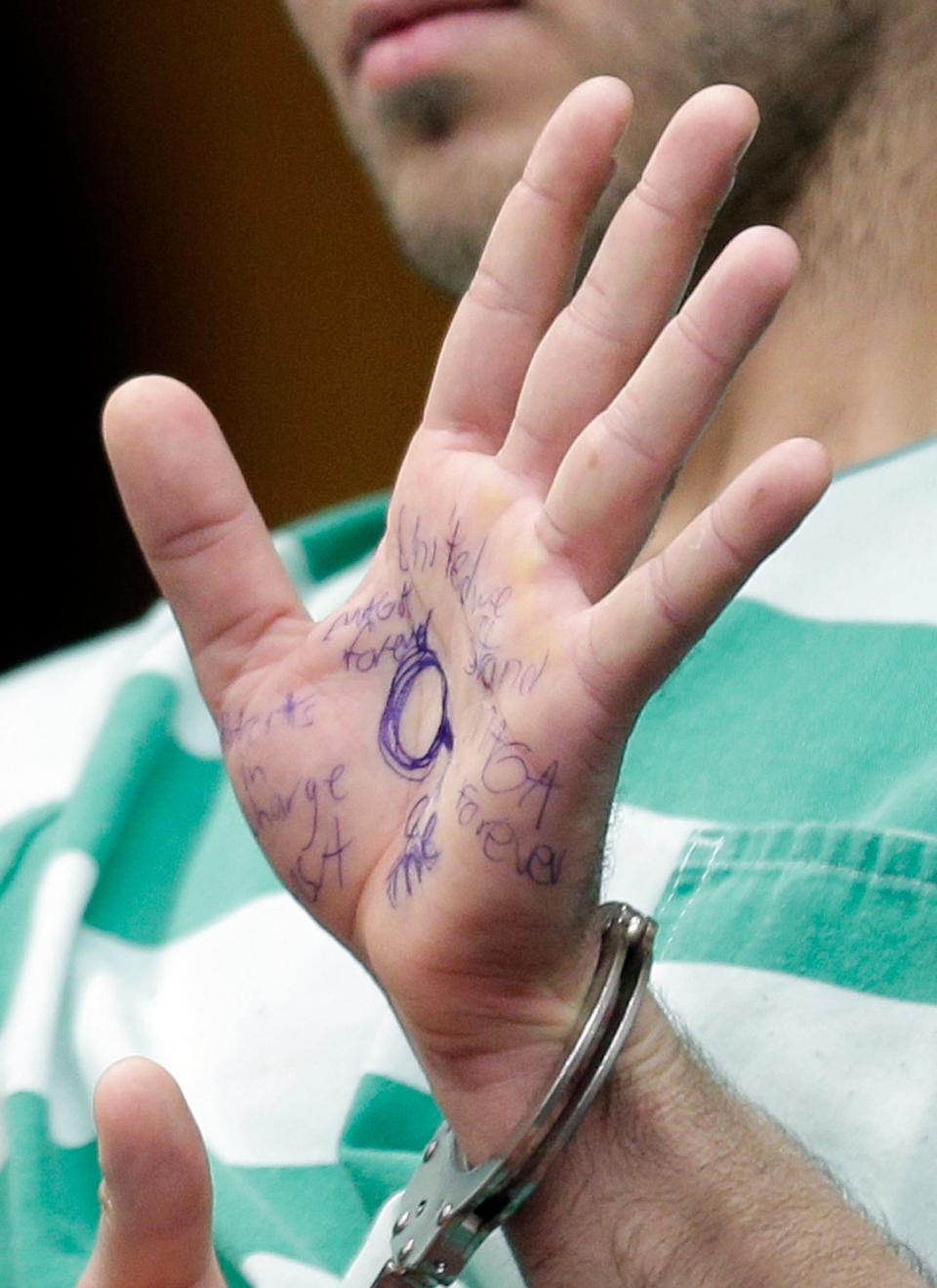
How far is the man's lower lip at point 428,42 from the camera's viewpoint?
85 centimetres

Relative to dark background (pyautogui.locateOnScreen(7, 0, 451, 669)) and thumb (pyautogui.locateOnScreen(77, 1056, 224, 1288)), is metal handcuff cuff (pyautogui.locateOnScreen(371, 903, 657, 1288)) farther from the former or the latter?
dark background (pyautogui.locateOnScreen(7, 0, 451, 669))

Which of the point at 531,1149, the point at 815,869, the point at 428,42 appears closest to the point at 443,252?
the point at 428,42

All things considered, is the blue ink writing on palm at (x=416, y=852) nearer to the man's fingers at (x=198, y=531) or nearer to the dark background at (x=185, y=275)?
the man's fingers at (x=198, y=531)

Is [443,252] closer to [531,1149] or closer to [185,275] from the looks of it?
[531,1149]

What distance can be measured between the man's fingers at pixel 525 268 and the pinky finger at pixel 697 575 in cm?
15

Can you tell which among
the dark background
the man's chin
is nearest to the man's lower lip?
the man's chin

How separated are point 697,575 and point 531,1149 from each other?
0.17m

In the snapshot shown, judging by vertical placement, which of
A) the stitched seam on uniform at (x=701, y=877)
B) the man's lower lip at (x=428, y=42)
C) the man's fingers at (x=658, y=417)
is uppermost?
the man's lower lip at (x=428, y=42)

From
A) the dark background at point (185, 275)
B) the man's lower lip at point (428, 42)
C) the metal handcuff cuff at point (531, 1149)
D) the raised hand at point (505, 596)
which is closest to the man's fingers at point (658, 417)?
the raised hand at point (505, 596)

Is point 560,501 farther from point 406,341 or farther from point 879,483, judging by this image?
point 406,341

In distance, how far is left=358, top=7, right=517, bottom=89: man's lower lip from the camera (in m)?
0.85

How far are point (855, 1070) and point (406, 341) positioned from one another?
1.20 m

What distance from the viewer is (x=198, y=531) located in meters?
0.60

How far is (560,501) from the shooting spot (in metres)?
0.50
